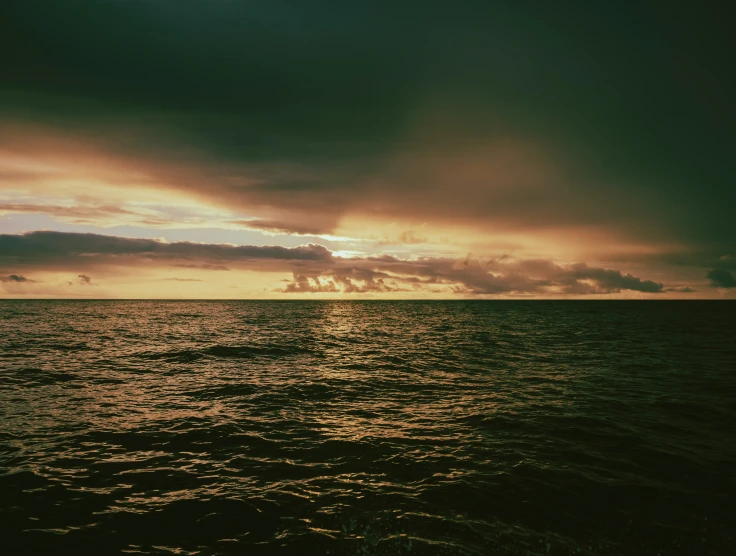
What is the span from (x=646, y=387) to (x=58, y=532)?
3552 cm

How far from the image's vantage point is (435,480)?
1473cm

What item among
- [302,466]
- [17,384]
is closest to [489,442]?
[302,466]

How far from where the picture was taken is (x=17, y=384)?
30109mm

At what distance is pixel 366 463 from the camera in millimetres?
16438

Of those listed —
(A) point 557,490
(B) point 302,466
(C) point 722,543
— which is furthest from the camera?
(B) point 302,466

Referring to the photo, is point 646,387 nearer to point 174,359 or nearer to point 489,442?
point 489,442

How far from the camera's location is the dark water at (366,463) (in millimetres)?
11492

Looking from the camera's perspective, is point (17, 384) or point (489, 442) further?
point (17, 384)

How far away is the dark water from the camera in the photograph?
1149 cm

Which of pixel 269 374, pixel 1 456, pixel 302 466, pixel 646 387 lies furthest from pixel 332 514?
pixel 646 387

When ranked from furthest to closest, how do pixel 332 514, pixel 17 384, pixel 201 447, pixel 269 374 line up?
1. pixel 269 374
2. pixel 17 384
3. pixel 201 447
4. pixel 332 514

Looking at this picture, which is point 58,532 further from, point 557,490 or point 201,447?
point 557,490

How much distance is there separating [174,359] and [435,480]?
36.9 m

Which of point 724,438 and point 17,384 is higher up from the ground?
point 724,438
